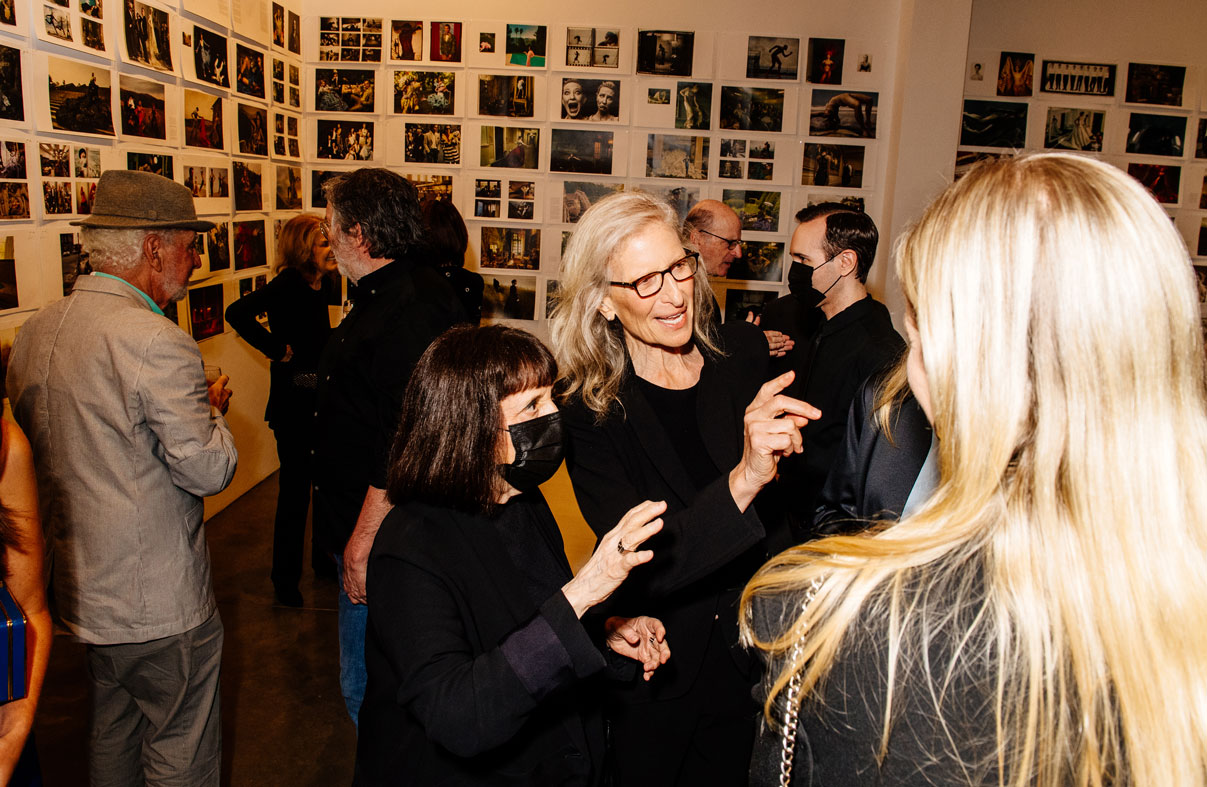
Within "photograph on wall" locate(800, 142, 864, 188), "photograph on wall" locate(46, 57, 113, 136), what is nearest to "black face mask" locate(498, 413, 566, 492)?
"photograph on wall" locate(46, 57, 113, 136)

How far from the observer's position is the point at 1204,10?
20.6 feet

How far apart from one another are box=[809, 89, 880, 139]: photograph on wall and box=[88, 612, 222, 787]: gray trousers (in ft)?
17.9

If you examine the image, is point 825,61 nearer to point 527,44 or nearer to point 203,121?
point 527,44

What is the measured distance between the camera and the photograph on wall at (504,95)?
6230 mm

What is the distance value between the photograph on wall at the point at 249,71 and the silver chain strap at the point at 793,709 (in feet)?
18.2

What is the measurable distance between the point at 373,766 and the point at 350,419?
4.45ft

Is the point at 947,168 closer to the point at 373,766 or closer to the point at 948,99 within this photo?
the point at 948,99

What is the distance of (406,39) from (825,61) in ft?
10.3

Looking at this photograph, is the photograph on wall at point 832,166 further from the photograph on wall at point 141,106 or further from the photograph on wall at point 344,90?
the photograph on wall at point 141,106

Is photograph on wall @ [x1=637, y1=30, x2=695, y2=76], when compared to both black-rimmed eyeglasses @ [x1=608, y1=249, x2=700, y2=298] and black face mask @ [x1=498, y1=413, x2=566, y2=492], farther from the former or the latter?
black face mask @ [x1=498, y1=413, x2=566, y2=492]

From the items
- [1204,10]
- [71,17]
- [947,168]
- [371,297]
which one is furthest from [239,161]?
[1204,10]

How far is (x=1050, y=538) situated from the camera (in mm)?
830

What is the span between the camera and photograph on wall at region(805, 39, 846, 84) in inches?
243

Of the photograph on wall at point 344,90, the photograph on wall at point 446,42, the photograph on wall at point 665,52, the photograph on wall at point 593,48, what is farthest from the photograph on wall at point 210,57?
the photograph on wall at point 665,52
